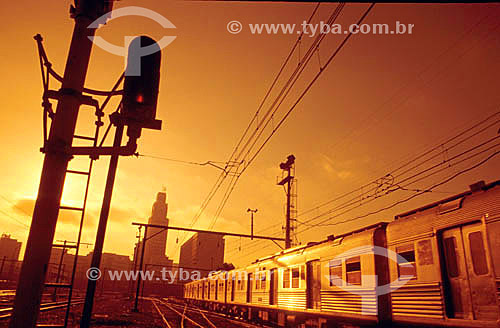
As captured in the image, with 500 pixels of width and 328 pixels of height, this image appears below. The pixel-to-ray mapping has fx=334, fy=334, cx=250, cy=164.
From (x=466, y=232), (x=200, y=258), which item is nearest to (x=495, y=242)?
(x=466, y=232)

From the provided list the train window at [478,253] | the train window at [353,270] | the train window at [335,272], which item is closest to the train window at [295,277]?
the train window at [335,272]

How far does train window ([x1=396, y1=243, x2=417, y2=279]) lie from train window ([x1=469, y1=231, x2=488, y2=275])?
142cm

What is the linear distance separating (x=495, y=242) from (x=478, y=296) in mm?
1033

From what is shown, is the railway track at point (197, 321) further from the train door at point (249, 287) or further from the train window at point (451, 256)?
the train window at point (451, 256)

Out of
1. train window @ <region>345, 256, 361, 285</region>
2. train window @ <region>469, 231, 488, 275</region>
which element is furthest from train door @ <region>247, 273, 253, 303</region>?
train window @ <region>469, 231, 488, 275</region>

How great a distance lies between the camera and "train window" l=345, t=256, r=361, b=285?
927 centimetres

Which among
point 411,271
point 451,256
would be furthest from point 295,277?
point 451,256

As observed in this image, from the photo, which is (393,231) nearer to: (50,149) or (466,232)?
(466,232)

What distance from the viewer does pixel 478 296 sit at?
5.98m

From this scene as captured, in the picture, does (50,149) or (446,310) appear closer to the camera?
(50,149)

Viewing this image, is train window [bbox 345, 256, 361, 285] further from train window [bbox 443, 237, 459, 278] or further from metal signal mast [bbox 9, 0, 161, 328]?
metal signal mast [bbox 9, 0, 161, 328]

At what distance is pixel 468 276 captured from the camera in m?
6.21

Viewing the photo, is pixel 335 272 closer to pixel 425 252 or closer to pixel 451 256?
pixel 425 252

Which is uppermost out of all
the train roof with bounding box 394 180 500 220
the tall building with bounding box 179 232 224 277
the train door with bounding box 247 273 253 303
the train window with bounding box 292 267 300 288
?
the tall building with bounding box 179 232 224 277
